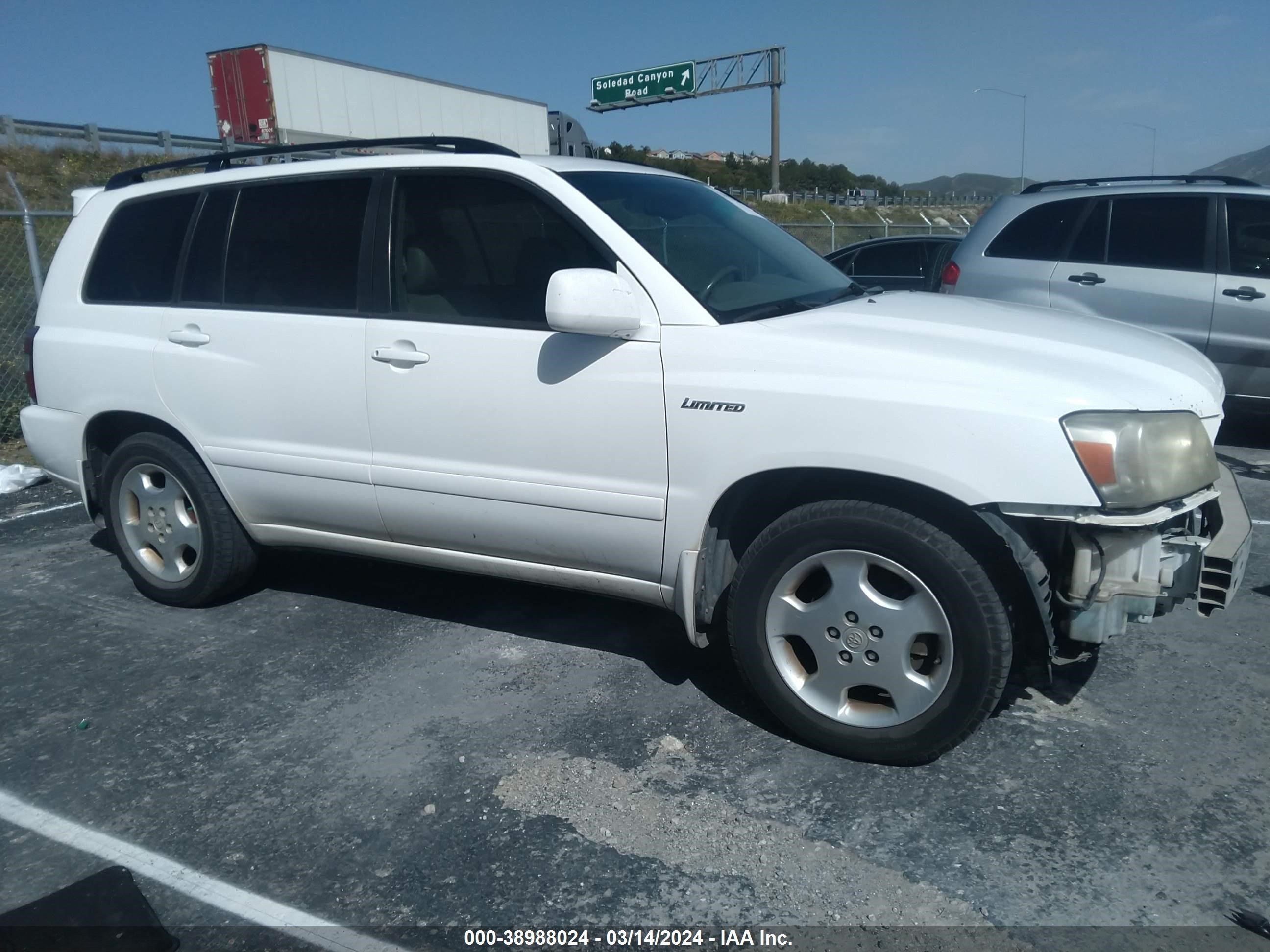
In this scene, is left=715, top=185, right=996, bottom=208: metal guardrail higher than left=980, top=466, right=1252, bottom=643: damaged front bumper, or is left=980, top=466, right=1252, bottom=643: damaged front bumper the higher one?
left=715, top=185, right=996, bottom=208: metal guardrail

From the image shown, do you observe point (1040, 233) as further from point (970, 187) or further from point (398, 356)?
point (970, 187)

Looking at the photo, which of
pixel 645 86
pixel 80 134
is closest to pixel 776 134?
pixel 645 86

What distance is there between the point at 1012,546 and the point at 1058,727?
0.91 metres

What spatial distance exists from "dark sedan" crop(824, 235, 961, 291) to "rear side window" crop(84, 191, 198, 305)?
22.3 ft

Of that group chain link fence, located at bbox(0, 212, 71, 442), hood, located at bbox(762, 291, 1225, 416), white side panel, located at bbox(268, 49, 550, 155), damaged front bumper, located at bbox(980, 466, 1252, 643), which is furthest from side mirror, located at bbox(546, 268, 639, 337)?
white side panel, located at bbox(268, 49, 550, 155)

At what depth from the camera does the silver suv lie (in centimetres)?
660

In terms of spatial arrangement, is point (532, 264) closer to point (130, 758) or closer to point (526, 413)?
point (526, 413)

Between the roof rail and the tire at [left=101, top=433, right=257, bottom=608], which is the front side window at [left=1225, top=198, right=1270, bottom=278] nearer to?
the roof rail

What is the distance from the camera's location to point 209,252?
429cm

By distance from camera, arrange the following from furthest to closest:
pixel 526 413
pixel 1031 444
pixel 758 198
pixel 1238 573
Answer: pixel 758 198
pixel 526 413
pixel 1238 573
pixel 1031 444

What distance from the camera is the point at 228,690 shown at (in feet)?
12.4

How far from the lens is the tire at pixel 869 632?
2854 mm

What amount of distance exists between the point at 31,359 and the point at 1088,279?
256 inches

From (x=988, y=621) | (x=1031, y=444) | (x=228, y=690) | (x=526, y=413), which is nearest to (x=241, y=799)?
(x=228, y=690)
